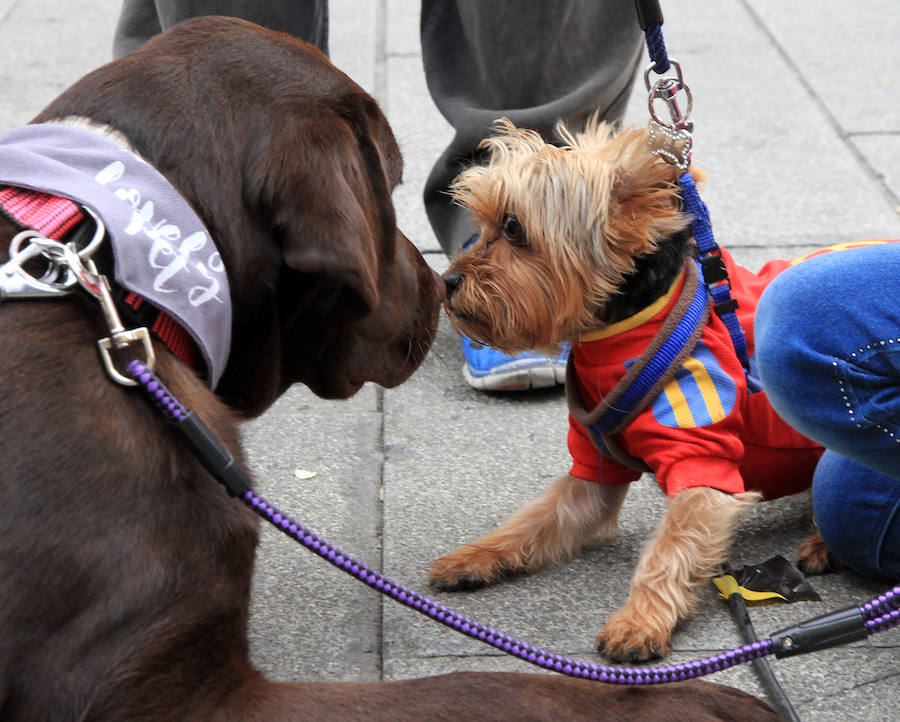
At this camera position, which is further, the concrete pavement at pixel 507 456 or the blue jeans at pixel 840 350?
the concrete pavement at pixel 507 456

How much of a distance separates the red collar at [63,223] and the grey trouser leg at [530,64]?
174 centimetres

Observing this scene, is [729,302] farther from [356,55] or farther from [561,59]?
[356,55]

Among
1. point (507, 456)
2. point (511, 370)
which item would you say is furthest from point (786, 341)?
point (511, 370)

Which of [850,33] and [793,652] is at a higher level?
[793,652]

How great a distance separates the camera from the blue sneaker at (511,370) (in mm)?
3504

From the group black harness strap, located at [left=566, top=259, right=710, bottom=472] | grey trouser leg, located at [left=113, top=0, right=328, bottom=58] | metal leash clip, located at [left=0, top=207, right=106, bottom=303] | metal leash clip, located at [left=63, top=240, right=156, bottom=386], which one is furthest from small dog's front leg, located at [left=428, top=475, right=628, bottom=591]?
grey trouser leg, located at [left=113, top=0, right=328, bottom=58]

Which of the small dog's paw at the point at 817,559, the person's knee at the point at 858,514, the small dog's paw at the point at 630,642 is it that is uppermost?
the person's knee at the point at 858,514

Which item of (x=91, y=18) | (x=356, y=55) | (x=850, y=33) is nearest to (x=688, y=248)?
(x=356, y=55)

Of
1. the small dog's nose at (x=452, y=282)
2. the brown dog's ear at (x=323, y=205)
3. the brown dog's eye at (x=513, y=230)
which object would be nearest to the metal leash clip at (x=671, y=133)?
the brown dog's eye at (x=513, y=230)

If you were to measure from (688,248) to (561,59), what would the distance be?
1.17m

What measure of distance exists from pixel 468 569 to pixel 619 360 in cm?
59

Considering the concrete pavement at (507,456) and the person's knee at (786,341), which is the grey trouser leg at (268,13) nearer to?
the concrete pavement at (507,456)

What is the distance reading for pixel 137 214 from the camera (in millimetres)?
1713

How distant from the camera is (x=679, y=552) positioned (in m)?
2.50
